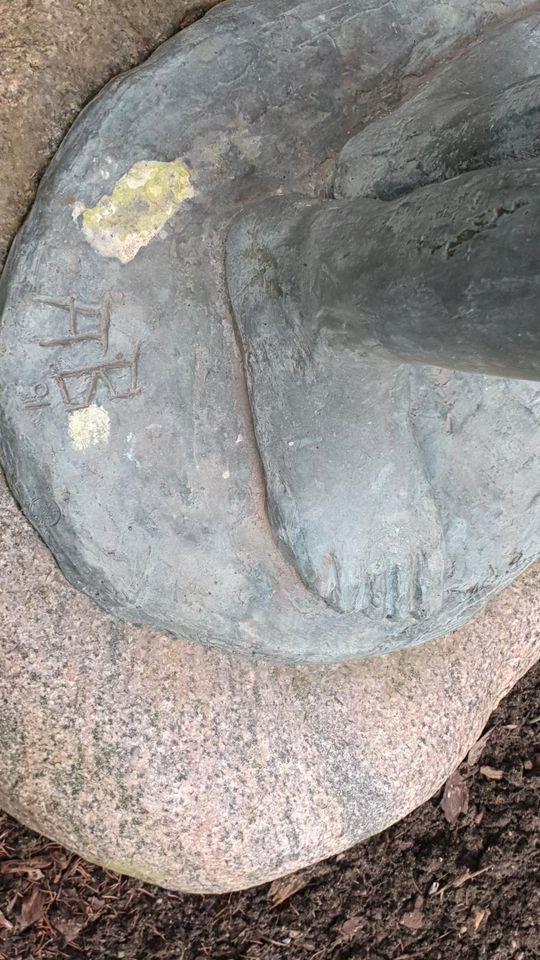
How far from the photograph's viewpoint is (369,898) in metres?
1.58

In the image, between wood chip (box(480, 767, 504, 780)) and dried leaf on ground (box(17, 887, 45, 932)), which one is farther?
wood chip (box(480, 767, 504, 780))

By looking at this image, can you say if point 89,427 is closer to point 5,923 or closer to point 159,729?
point 159,729

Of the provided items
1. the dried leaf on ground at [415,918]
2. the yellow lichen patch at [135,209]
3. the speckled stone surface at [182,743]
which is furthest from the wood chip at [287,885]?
the yellow lichen patch at [135,209]

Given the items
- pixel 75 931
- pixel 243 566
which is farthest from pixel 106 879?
pixel 243 566

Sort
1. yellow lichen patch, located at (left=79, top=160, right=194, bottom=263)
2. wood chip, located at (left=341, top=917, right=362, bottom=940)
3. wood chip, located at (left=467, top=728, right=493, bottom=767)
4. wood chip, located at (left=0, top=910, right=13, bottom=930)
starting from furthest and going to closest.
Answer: wood chip, located at (left=467, top=728, right=493, bottom=767) → wood chip, located at (left=341, top=917, right=362, bottom=940) → wood chip, located at (left=0, top=910, right=13, bottom=930) → yellow lichen patch, located at (left=79, top=160, right=194, bottom=263)

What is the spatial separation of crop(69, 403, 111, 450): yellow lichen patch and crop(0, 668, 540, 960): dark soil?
0.90 meters

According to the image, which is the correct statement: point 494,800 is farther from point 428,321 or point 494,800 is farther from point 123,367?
point 428,321

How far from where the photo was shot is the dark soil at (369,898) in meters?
1.46

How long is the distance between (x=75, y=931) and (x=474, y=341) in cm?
127

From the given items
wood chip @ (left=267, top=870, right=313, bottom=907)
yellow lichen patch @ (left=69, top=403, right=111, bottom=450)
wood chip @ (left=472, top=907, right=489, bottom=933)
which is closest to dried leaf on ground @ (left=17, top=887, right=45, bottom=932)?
wood chip @ (left=267, top=870, right=313, bottom=907)

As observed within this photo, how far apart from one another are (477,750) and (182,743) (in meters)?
0.95

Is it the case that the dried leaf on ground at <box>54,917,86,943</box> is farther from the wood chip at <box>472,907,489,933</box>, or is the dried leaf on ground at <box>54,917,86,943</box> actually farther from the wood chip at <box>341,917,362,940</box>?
the wood chip at <box>472,907,489,933</box>

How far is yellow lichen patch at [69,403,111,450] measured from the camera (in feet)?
2.58

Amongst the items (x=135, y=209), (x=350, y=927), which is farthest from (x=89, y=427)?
(x=350, y=927)
